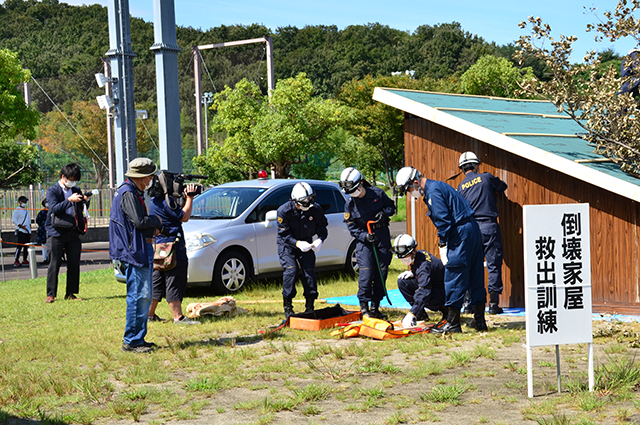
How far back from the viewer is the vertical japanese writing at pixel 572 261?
5.49 m

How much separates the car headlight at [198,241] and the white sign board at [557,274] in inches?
267

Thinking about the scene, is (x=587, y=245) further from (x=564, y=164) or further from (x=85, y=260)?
(x=85, y=260)

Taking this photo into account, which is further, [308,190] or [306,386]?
[308,190]

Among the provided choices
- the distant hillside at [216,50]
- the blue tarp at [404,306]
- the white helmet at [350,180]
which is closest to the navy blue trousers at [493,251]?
the blue tarp at [404,306]

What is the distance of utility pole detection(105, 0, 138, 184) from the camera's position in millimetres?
15578

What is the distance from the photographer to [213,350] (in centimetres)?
738

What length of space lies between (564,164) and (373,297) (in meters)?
2.95

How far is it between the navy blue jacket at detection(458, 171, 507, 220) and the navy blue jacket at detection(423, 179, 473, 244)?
4.87 ft

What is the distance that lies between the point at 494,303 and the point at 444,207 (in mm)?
2283

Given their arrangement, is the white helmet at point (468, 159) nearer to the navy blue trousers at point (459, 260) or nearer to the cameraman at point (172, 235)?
the navy blue trousers at point (459, 260)

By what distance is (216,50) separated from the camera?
6388 centimetres

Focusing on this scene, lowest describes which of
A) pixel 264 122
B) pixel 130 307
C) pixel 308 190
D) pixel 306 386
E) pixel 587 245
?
pixel 306 386

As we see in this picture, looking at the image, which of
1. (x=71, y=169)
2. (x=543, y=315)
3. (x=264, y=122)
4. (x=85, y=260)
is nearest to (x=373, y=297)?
(x=543, y=315)

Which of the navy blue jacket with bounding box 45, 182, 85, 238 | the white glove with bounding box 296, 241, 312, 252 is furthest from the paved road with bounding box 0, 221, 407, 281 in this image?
the white glove with bounding box 296, 241, 312, 252
